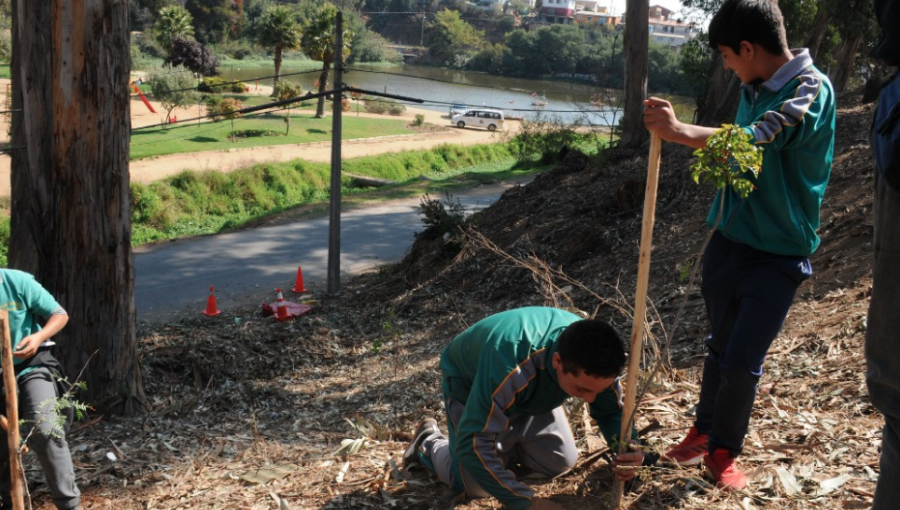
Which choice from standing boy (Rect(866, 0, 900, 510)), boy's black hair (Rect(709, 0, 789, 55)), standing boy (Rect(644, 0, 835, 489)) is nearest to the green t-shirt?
standing boy (Rect(644, 0, 835, 489))

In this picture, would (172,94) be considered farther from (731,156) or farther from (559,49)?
(559,49)

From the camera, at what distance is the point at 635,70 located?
637 inches

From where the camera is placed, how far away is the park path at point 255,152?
2728 cm

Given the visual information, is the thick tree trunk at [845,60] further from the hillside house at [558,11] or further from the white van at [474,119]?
the hillside house at [558,11]

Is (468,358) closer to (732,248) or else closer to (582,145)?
(732,248)

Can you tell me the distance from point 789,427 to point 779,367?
1.02 metres

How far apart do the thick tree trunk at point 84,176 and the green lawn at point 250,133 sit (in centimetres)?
2477

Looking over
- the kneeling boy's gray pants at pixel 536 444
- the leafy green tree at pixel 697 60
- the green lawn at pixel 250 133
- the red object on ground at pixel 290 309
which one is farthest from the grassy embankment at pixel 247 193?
the kneeling boy's gray pants at pixel 536 444

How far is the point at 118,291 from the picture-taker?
616 centimetres

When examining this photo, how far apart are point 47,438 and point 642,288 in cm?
289

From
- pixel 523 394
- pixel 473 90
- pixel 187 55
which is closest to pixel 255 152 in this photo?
pixel 187 55

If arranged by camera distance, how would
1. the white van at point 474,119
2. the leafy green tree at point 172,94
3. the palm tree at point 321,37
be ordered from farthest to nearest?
the white van at point 474,119 → the palm tree at point 321,37 → the leafy green tree at point 172,94

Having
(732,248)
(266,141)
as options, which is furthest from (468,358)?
(266,141)

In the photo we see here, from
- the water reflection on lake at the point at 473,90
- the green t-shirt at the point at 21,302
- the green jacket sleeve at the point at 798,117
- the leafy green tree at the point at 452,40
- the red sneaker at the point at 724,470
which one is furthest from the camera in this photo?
the leafy green tree at the point at 452,40
